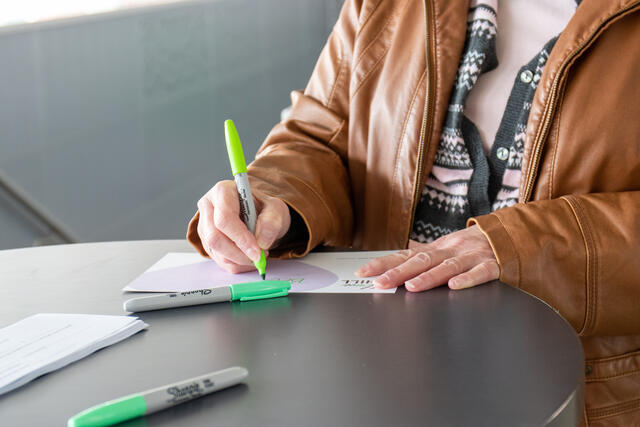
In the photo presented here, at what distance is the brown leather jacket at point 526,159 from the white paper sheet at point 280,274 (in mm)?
48

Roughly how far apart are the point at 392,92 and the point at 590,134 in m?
0.41

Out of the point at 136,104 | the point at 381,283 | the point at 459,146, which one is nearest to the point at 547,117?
the point at 459,146

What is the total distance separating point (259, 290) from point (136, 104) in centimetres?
229

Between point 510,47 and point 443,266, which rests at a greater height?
point 510,47

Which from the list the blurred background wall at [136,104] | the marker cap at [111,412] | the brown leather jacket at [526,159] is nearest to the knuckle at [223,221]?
the brown leather jacket at [526,159]

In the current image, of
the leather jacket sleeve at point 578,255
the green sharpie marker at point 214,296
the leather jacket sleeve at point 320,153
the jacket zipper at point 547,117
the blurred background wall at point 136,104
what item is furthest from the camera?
the blurred background wall at point 136,104

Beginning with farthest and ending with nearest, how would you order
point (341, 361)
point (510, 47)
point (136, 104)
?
point (136, 104)
point (510, 47)
point (341, 361)

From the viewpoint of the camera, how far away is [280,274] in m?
1.06

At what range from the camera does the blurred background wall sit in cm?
266

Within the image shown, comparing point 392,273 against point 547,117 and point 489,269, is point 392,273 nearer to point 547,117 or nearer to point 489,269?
point 489,269

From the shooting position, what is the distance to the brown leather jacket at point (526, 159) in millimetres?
1055

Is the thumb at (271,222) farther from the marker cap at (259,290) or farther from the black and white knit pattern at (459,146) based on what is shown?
the black and white knit pattern at (459,146)

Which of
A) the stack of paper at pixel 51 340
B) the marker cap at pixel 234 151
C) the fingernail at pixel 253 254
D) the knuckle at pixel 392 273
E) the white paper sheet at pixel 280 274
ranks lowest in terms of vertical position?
the white paper sheet at pixel 280 274

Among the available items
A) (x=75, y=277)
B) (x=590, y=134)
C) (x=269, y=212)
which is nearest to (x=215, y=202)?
(x=269, y=212)
